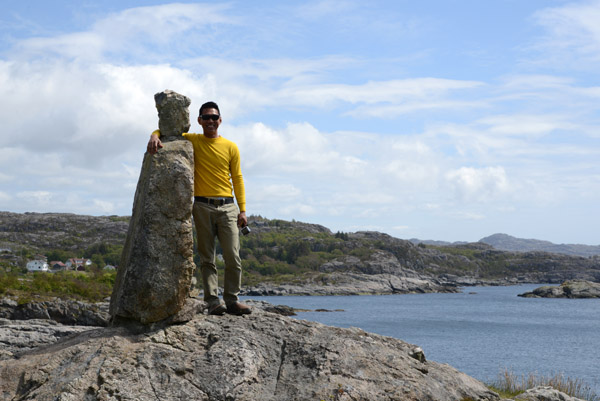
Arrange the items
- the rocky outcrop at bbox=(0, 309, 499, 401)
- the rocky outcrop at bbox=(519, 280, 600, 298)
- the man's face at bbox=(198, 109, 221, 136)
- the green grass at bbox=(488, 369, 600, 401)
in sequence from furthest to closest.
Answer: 1. the rocky outcrop at bbox=(519, 280, 600, 298)
2. the green grass at bbox=(488, 369, 600, 401)
3. the man's face at bbox=(198, 109, 221, 136)
4. the rocky outcrop at bbox=(0, 309, 499, 401)

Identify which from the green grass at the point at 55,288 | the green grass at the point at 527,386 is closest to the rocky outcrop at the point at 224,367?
A: the green grass at the point at 527,386

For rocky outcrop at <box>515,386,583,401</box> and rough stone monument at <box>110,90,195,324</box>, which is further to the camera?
rocky outcrop at <box>515,386,583,401</box>

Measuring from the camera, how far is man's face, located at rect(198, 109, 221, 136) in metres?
10.5

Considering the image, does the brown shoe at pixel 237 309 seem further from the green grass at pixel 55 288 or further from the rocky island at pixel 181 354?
the green grass at pixel 55 288

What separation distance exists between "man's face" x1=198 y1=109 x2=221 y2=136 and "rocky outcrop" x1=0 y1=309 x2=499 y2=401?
3399 millimetres

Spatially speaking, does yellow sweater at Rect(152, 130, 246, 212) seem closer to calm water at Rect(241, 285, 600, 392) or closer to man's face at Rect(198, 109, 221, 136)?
man's face at Rect(198, 109, 221, 136)

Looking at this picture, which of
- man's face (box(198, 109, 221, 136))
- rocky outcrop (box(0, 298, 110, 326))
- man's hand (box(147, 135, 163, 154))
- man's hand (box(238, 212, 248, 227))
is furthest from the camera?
rocky outcrop (box(0, 298, 110, 326))

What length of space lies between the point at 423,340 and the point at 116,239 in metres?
154

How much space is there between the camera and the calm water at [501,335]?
4275 cm

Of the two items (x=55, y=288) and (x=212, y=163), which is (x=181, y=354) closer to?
(x=212, y=163)

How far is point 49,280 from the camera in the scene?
3606 centimetres

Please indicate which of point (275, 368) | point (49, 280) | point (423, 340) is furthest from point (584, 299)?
point (275, 368)

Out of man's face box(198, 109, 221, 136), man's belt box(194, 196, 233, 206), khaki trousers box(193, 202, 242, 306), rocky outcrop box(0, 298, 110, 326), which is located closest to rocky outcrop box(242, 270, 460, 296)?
rocky outcrop box(0, 298, 110, 326)

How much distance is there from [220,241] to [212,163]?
1.41m
